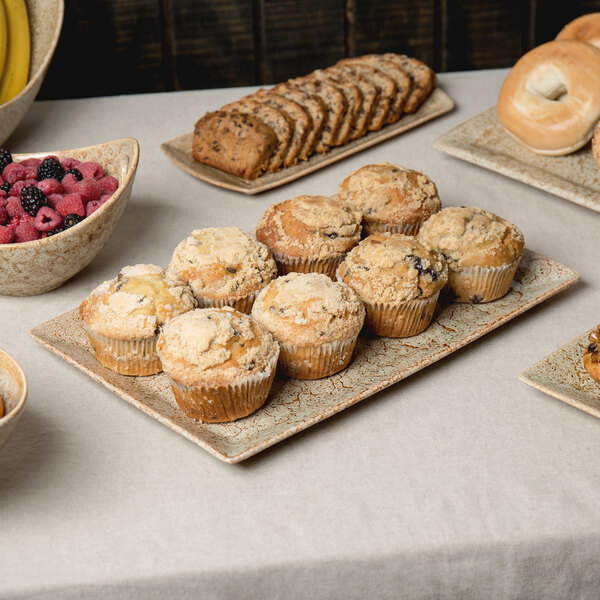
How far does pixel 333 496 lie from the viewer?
1143mm

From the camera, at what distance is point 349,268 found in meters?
1.43

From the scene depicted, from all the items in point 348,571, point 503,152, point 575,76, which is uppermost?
point 575,76

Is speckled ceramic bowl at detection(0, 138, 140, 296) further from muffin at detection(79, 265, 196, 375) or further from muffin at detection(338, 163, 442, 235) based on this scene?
muffin at detection(338, 163, 442, 235)

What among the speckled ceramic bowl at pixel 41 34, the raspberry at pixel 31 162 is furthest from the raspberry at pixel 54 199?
the speckled ceramic bowl at pixel 41 34

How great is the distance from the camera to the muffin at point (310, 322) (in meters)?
1.29

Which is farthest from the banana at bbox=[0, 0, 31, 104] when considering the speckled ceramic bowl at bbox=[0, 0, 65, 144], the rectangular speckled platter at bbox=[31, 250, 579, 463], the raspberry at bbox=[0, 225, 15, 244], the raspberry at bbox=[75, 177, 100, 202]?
the rectangular speckled platter at bbox=[31, 250, 579, 463]

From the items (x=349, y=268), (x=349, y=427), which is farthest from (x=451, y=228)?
(x=349, y=427)

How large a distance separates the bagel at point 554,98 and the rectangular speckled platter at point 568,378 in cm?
76

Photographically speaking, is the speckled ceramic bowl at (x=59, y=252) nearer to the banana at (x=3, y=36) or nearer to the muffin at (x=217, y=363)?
the muffin at (x=217, y=363)

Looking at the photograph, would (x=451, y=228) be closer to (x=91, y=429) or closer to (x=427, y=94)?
(x=91, y=429)

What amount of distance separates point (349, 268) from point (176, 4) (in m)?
1.81

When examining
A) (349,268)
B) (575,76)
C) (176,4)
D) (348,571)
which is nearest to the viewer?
(348,571)


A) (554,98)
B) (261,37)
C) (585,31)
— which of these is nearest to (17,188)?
(554,98)

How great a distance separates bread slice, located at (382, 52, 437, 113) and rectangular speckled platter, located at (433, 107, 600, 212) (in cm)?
16
